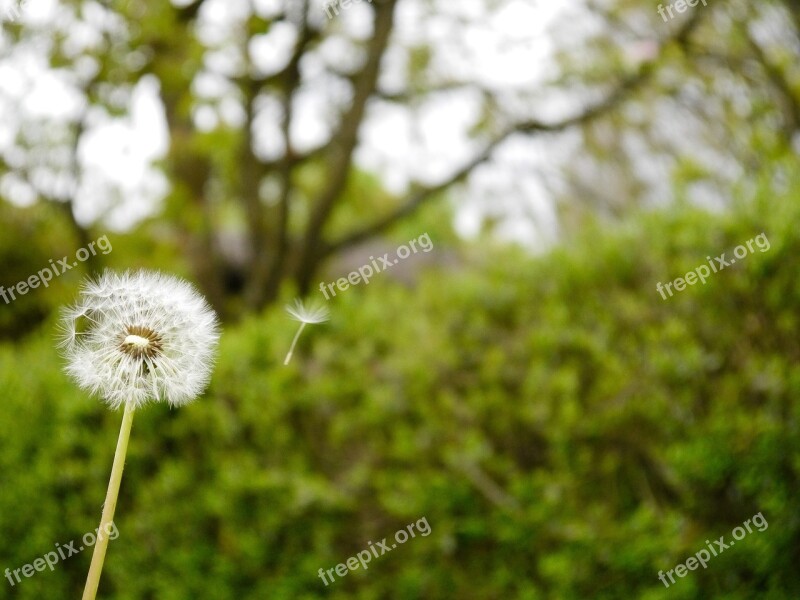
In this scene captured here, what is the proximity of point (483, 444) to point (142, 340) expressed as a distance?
205 centimetres

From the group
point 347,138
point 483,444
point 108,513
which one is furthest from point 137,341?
point 347,138

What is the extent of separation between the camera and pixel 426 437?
3137 mm

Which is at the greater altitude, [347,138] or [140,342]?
[347,138]

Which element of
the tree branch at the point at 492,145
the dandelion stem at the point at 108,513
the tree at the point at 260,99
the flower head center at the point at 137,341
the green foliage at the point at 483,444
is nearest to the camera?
the dandelion stem at the point at 108,513

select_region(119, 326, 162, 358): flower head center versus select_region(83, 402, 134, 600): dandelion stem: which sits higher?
select_region(119, 326, 162, 358): flower head center

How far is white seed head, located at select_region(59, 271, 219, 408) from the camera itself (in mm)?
1224

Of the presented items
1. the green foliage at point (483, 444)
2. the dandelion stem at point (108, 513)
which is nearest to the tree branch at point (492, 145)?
the green foliage at point (483, 444)

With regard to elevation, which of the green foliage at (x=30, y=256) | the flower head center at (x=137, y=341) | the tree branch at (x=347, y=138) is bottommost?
the flower head center at (x=137, y=341)

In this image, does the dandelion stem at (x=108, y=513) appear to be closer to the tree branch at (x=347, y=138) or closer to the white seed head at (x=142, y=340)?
the white seed head at (x=142, y=340)

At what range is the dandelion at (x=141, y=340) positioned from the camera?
122 cm

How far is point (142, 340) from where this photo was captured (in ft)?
3.86

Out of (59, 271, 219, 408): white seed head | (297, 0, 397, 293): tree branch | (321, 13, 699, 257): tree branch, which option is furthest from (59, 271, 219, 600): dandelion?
(321, 13, 699, 257): tree branch

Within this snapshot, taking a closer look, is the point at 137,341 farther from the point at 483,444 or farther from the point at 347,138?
the point at 347,138

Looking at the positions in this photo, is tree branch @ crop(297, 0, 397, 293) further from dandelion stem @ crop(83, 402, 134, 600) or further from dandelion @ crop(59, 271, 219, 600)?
dandelion stem @ crop(83, 402, 134, 600)
